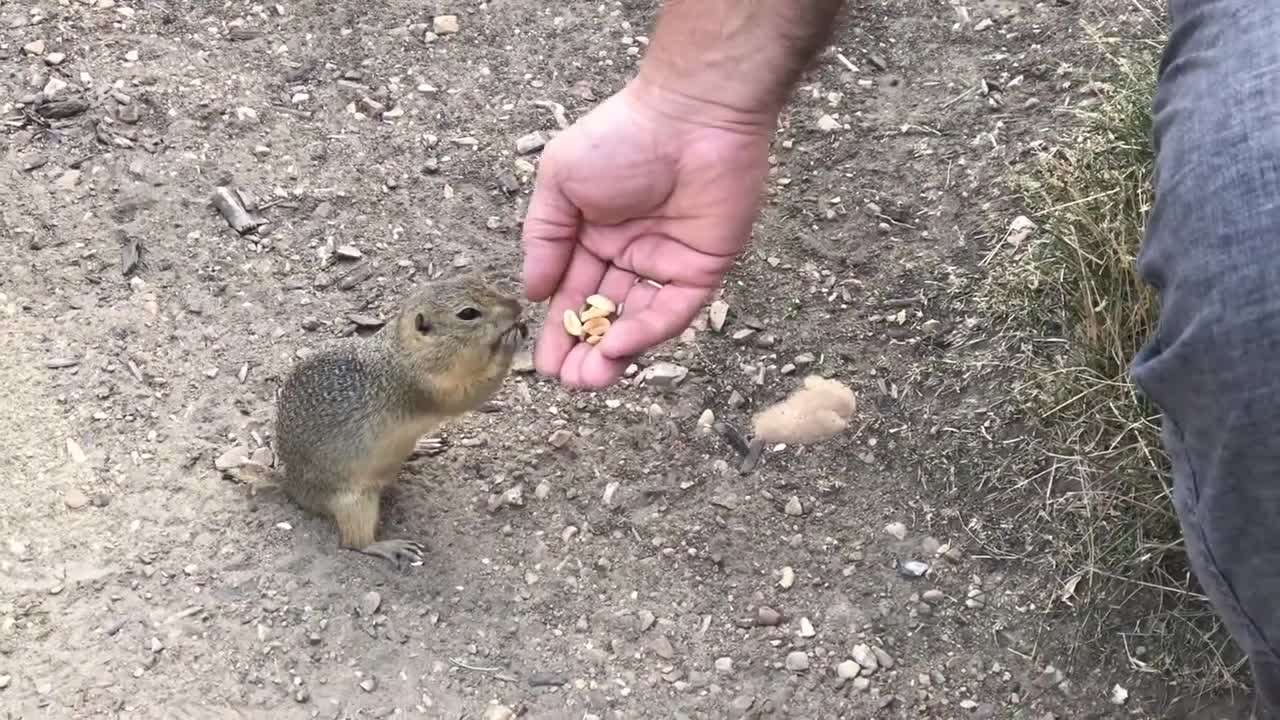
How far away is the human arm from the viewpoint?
226 centimetres

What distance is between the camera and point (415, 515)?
2.97 metres

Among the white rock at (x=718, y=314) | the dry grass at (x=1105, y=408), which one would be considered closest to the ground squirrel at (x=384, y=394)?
the white rock at (x=718, y=314)

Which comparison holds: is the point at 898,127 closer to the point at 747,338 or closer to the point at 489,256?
the point at 747,338

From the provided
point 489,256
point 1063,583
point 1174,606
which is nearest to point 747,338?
point 489,256

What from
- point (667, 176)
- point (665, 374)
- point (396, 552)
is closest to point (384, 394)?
point (396, 552)

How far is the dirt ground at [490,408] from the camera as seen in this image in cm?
261

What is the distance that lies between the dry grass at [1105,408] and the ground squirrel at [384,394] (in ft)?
3.95

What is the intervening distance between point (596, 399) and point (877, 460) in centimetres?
71

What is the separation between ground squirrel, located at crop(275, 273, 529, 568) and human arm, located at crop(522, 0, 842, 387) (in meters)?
0.23

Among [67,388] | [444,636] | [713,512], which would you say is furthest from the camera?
[67,388]

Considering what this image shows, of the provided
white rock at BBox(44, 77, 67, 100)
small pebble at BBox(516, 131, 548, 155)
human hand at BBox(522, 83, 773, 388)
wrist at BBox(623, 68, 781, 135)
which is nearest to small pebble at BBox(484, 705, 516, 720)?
human hand at BBox(522, 83, 773, 388)

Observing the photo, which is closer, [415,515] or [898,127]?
[415,515]

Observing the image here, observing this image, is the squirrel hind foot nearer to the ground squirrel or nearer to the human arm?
the ground squirrel

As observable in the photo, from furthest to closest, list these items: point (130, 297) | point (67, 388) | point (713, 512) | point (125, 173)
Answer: point (125, 173), point (130, 297), point (67, 388), point (713, 512)
